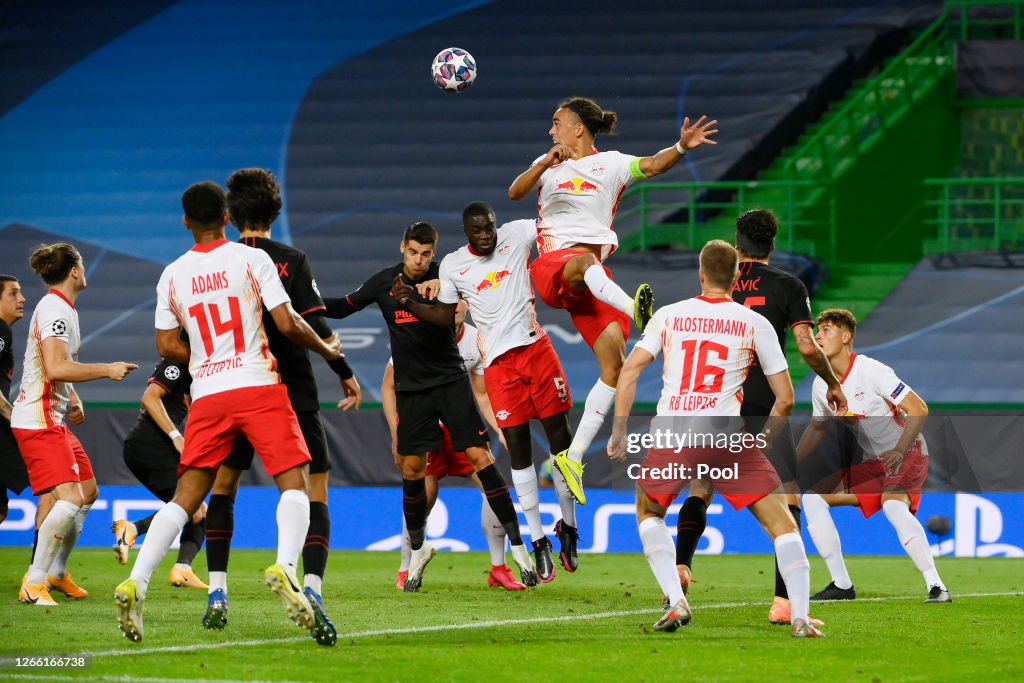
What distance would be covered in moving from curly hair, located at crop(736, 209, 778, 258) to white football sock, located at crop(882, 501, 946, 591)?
7.03ft

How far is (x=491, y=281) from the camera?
930 cm

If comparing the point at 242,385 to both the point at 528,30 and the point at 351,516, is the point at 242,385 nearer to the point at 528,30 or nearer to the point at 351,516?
the point at 351,516

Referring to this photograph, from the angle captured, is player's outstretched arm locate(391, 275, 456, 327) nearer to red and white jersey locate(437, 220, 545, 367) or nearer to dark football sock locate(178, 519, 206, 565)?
red and white jersey locate(437, 220, 545, 367)

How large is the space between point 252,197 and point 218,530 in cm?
173

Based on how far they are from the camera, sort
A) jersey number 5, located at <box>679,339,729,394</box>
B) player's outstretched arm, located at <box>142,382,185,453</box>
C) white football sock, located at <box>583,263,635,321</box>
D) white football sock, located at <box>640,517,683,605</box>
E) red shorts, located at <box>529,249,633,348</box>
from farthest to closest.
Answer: player's outstretched arm, located at <box>142,382,185,453</box> < red shorts, located at <box>529,249,633,348</box> < white football sock, located at <box>583,263,635,321</box> < white football sock, located at <box>640,517,683,605</box> < jersey number 5, located at <box>679,339,729,394</box>

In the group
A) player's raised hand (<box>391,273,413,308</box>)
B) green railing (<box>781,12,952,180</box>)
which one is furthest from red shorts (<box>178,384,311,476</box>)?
green railing (<box>781,12,952,180</box>)

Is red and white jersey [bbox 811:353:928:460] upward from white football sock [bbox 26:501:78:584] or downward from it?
upward

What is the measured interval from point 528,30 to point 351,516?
10810 millimetres

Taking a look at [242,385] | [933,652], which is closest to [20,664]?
[242,385]

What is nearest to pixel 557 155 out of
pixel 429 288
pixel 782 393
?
pixel 429 288

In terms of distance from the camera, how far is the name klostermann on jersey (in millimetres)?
6934

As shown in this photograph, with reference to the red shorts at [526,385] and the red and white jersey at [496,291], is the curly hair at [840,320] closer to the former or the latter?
the red shorts at [526,385]

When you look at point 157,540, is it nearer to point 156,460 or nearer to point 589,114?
point 156,460

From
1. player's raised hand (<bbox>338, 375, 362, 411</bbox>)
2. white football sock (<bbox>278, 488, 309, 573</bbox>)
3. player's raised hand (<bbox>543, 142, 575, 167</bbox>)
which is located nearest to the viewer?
white football sock (<bbox>278, 488, 309, 573</bbox>)
